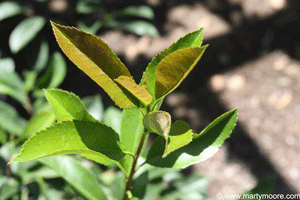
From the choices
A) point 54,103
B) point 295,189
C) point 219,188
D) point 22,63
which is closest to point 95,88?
point 22,63

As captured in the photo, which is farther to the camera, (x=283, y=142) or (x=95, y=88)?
(x=95, y=88)

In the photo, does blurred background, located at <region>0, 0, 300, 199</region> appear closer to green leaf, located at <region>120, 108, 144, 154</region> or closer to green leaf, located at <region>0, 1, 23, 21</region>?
green leaf, located at <region>0, 1, 23, 21</region>

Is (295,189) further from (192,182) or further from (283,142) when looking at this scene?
(192,182)

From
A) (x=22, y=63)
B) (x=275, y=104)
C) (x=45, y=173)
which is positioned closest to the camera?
(x=45, y=173)

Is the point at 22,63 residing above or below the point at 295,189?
above

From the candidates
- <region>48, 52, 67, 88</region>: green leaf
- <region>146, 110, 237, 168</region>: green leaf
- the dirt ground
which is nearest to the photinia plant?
<region>146, 110, 237, 168</region>: green leaf

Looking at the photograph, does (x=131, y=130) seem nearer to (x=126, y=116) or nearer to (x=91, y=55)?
(x=126, y=116)

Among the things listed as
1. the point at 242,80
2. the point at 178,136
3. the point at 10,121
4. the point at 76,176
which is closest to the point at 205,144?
the point at 178,136
